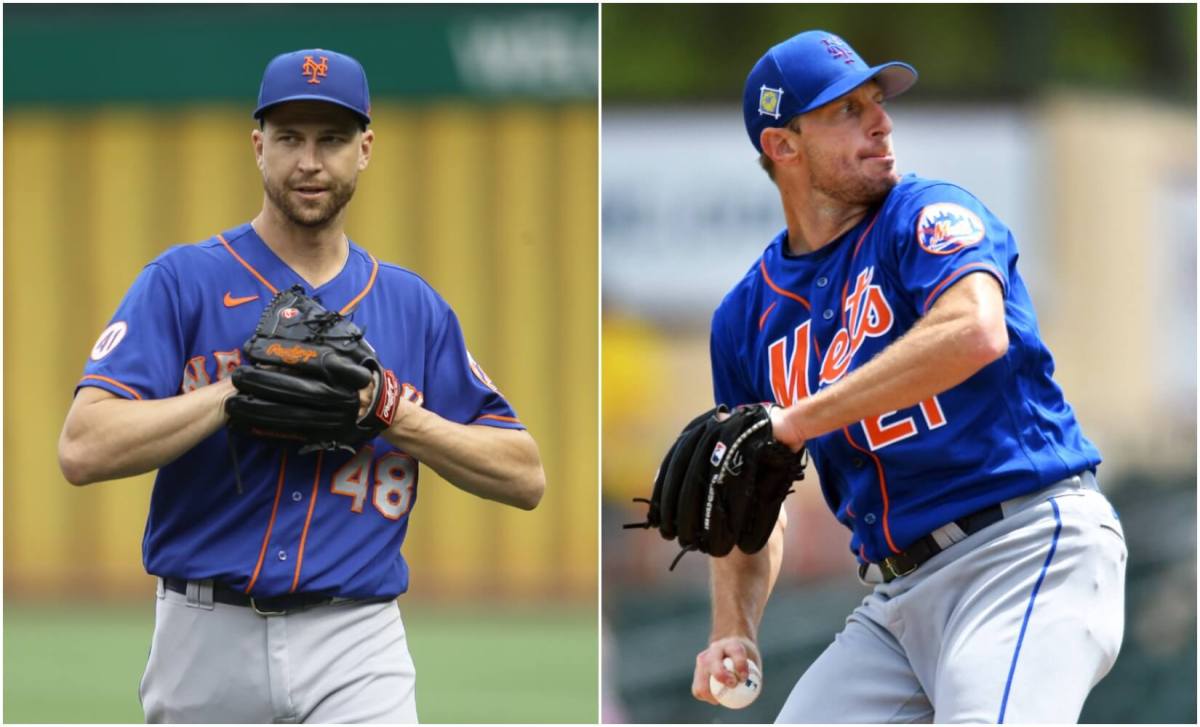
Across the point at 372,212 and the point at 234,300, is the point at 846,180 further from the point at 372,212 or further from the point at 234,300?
the point at 372,212

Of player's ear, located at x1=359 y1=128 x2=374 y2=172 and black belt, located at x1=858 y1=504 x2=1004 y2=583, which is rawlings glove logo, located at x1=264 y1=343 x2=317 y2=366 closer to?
player's ear, located at x1=359 y1=128 x2=374 y2=172

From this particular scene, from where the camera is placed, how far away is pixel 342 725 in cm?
364

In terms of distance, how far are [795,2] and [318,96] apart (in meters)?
12.1

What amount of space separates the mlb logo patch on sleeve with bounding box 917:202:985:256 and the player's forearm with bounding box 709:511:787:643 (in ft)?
3.02

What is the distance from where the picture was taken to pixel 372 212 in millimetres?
12102

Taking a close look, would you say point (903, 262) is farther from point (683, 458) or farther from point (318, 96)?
point (318, 96)

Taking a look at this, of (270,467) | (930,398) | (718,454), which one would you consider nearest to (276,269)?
(270,467)

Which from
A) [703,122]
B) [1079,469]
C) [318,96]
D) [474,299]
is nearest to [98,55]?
[474,299]

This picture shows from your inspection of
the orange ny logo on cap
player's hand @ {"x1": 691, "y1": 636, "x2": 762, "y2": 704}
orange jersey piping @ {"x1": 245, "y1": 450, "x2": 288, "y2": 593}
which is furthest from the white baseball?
the orange ny logo on cap

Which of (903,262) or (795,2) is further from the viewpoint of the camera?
(795,2)

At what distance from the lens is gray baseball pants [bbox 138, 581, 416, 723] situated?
3.64 metres

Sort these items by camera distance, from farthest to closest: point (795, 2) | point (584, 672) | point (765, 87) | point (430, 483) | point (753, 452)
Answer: point (795, 2), point (430, 483), point (584, 672), point (765, 87), point (753, 452)

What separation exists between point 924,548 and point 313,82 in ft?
5.50

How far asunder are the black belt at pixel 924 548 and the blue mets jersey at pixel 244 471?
3.55ft
